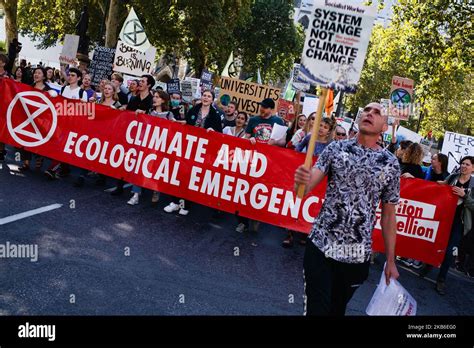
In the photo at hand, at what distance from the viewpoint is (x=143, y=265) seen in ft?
19.7

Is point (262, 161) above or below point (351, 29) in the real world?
below

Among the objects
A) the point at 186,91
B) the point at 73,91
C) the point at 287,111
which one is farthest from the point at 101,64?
the point at 73,91

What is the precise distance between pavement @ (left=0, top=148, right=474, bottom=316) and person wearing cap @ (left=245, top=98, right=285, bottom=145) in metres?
1.41

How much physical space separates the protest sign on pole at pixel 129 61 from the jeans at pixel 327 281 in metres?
10.9

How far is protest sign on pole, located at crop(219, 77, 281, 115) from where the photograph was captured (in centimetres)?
1497

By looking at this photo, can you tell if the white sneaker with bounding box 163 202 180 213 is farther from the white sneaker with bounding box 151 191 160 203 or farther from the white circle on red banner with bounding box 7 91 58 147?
the white circle on red banner with bounding box 7 91 58 147

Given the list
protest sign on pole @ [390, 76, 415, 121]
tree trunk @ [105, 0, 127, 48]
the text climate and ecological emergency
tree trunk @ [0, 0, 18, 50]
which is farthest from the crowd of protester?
tree trunk @ [0, 0, 18, 50]

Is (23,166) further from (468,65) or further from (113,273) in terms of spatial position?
(468,65)

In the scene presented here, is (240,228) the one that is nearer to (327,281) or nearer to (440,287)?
(440,287)

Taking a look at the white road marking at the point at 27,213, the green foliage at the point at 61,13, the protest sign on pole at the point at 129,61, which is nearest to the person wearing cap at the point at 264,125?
the white road marking at the point at 27,213

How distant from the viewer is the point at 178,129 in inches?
343

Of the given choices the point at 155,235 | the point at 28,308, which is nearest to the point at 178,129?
the point at 155,235
